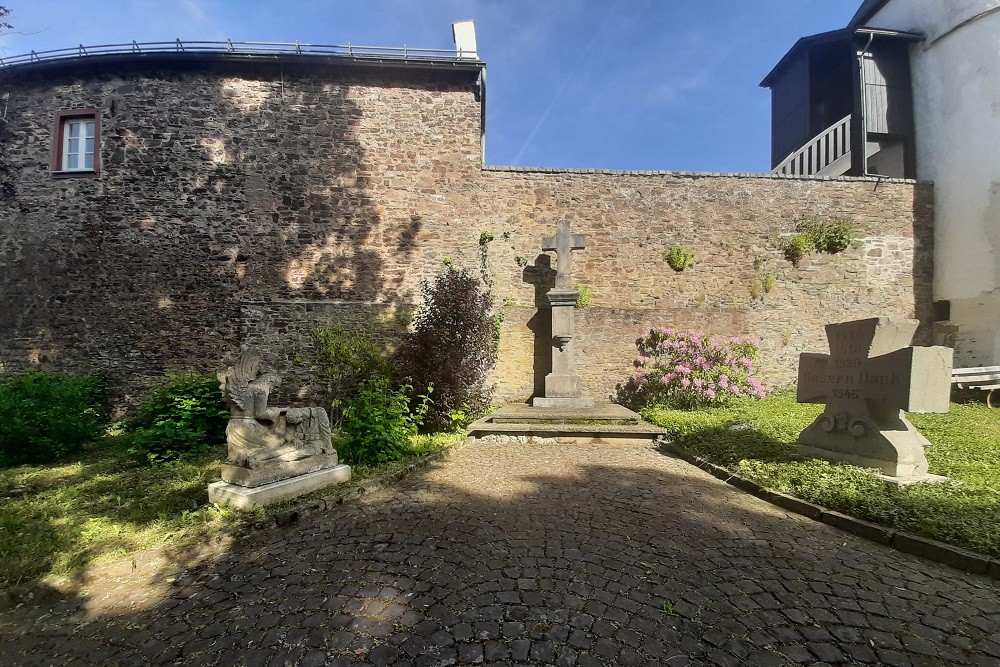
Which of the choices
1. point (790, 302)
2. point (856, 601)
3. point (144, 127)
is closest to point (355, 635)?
point (856, 601)

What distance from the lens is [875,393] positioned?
5.01 m

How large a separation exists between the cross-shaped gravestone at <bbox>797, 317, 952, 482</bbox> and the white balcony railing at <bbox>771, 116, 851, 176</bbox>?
10.4 meters

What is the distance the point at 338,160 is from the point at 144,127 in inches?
185

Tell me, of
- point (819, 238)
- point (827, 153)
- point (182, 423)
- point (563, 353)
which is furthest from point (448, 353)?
point (827, 153)

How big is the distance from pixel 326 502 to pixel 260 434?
43.3 inches

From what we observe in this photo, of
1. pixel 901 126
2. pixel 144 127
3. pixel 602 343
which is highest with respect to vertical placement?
pixel 901 126

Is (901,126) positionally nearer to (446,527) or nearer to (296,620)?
(446,527)

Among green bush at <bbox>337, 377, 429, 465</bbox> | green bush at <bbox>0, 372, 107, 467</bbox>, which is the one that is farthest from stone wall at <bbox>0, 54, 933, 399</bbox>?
green bush at <bbox>337, 377, 429, 465</bbox>

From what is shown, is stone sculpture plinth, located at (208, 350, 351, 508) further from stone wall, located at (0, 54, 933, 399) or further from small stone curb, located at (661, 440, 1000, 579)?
stone wall, located at (0, 54, 933, 399)

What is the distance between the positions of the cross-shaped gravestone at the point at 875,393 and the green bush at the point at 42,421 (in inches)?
453

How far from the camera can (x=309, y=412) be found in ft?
Result: 17.4

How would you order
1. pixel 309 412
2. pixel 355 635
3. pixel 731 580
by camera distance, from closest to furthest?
pixel 355 635
pixel 731 580
pixel 309 412

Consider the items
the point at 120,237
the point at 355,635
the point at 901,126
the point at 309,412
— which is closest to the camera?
the point at 355,635

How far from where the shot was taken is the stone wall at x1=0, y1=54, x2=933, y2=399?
34.3ft
